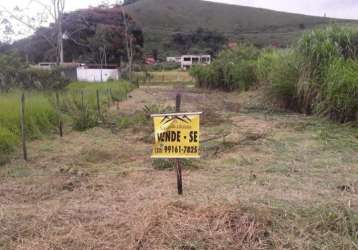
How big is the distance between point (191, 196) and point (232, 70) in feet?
51.0

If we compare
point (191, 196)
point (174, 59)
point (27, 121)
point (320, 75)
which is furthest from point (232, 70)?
point (174, 59)

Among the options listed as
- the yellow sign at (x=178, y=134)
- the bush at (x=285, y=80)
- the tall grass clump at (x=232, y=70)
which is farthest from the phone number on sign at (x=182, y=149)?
the tall grass clump at (x=232, y=70)

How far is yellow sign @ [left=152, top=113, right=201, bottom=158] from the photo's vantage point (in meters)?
3.52

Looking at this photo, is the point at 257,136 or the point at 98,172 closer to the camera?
the point at 98,172

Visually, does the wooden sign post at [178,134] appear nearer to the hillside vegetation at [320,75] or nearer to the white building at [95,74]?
the hillside vegetation at [320,75]

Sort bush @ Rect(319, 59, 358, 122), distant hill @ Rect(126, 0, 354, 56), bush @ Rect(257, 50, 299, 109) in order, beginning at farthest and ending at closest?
distant hill @ Rect(126, 0, 354, 56) → bush @ Rect(257, 50, 299, 109) → bush @ Rect(319, 59, 358, 122)

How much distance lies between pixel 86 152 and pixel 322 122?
4656 millimetres

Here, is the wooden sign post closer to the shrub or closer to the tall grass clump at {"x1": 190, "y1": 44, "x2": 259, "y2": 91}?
the shrub

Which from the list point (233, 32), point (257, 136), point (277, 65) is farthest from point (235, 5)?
point (257, 136)

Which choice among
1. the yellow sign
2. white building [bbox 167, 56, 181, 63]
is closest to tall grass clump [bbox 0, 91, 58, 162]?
the yellow sign

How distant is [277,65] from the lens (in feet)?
35.5

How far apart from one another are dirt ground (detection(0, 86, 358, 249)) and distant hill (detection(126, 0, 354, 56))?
46.0m

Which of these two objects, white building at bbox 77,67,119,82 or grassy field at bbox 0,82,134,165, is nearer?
grassy field at bbox 0,82,134,165

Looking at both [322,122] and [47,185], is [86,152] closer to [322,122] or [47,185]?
[47,185]
